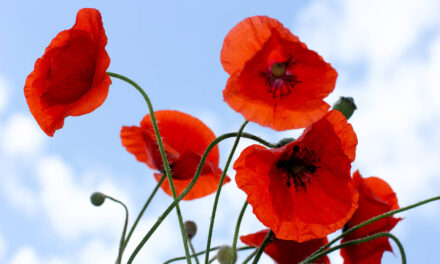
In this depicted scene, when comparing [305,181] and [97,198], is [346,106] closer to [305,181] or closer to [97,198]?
[305,181]

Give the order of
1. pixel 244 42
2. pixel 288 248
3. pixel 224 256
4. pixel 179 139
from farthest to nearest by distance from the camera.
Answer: pixel 179 139 → pixel 288 248 → pixel 224 256 → pixel 244 42

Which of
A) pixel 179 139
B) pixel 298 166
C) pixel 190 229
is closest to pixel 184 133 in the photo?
pixel 179 139

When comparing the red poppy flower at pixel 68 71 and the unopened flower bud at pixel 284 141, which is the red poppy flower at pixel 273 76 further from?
the red poppy flower at pixel 68 71

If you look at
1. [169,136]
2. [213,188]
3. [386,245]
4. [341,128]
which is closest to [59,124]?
[169,136]

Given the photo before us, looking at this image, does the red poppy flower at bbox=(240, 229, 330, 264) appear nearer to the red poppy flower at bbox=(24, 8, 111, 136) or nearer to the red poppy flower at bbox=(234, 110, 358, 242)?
the red poppy flower at bbox=(234, 110, 358, 242)

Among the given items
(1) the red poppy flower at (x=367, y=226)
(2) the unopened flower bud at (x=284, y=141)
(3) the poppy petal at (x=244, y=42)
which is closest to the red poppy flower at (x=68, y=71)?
(3) the poppy petal at (x=244, y=42)
